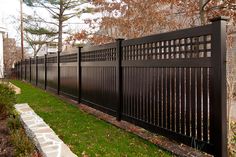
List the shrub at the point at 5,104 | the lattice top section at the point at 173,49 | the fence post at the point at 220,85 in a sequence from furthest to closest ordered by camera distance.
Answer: the shrub at the point at 5,104, the lattice top section at the point at 173,49, the fence post at the point at 220,85

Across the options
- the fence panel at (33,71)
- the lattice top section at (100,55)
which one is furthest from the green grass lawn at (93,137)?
the fence panel at (33,71)

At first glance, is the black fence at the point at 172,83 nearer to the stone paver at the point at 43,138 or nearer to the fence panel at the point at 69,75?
the stone paver at the point at 43,138

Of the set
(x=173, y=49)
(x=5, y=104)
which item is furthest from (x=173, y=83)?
(x=5, y=104)

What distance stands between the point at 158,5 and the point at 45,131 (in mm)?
8393

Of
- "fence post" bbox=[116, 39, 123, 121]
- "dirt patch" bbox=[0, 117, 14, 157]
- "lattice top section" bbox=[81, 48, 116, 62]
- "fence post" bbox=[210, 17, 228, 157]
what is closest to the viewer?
"fence post" bbox=[210, 17, 228, 157]

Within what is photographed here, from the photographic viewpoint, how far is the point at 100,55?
7.44 meters

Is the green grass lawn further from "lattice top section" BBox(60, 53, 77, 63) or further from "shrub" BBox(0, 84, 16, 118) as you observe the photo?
"lattice top section" BBox(60, 53, 77, 63)

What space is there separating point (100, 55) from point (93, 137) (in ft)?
8.50

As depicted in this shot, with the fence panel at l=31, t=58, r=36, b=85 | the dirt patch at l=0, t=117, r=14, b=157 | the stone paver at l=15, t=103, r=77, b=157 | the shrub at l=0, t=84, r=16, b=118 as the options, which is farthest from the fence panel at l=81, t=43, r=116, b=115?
the fence panel at l=31, t=58, r=36, b=85

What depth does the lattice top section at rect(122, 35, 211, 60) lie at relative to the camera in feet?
13.2

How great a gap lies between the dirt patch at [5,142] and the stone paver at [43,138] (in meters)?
0.31

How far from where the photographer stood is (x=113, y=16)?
13906 mm

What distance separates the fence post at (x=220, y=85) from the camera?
370 cm

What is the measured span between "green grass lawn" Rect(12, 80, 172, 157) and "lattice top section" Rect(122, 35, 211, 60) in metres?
1.34
